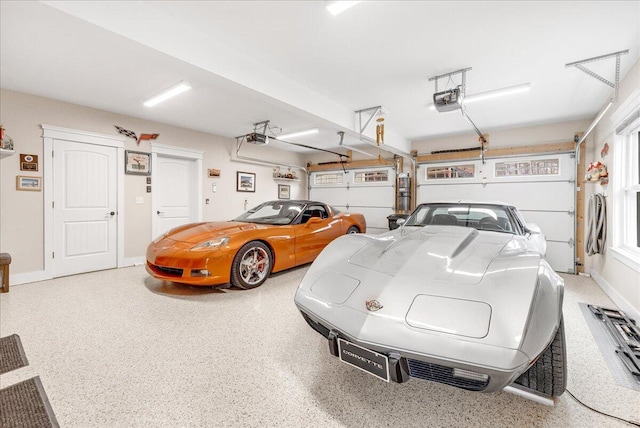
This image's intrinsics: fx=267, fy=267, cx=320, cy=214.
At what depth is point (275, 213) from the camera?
169 inches

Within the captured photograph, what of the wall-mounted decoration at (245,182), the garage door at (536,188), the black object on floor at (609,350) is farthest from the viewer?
the wall-mounted decoration at (245,182)

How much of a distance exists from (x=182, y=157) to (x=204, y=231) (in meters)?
2.83

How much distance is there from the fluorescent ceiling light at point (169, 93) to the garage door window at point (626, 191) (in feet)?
16.8

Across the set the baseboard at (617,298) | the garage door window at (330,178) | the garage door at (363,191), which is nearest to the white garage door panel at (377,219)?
the garage door at (363,191)

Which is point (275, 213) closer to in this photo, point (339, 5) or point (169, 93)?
point (169, 93)

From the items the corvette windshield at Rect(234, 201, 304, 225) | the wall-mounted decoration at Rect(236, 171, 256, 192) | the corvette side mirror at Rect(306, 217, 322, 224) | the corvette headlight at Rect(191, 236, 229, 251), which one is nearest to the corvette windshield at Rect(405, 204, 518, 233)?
the corvette side mirror at Rect(306, 217, 322, 224)

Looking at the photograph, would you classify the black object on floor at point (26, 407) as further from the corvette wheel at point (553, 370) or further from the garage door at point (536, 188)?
the garage door at point (536, 188)

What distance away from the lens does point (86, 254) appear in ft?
13.9

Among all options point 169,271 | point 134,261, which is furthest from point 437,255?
point 134,261

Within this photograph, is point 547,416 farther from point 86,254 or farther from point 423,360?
point 86,254

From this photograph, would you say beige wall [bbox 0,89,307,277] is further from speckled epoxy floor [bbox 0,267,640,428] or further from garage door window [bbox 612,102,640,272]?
garage door window [bbox 612,102,640,272]

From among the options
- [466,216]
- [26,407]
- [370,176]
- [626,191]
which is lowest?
[26,407]

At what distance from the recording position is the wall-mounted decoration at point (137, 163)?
184 inches

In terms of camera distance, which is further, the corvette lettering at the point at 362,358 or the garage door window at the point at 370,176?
the garage door window at the point at 370,176
